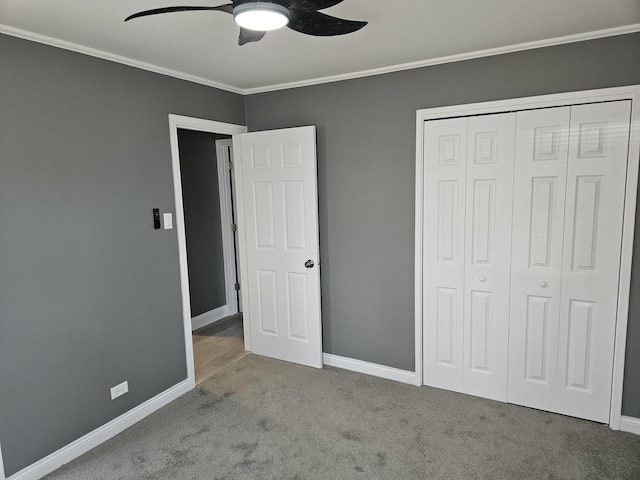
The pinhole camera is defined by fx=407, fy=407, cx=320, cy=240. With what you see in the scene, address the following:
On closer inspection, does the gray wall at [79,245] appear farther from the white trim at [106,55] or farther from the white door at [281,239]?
the white door at [281,239]

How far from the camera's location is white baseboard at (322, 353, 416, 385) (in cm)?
325

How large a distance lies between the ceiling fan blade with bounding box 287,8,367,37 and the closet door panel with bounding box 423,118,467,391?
→ 1441mm

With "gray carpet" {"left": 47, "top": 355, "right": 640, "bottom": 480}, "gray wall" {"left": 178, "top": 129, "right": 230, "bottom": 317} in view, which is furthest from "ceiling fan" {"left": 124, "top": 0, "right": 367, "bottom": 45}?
"gray wall" {"left": 178, "top": 129, "right": 230, "bottom": 317}

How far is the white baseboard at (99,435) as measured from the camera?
2.27 meters

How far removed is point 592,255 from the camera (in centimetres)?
253

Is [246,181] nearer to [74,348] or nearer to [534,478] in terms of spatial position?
[74,348]

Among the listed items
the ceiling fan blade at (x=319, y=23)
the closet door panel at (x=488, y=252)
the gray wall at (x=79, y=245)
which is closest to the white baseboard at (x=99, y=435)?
the gray wall at (x=79, y=245)

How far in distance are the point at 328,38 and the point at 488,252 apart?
5.74ft

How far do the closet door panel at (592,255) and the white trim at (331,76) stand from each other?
404 millimetres

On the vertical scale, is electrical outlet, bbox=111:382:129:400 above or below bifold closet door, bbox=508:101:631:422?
below

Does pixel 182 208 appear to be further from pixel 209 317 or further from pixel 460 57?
pixel 460 57

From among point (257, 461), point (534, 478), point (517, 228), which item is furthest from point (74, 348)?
point (517, 228)

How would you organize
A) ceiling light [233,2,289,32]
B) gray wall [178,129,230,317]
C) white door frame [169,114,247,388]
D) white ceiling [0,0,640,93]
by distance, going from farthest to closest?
1. gray wall [178,129,230,317]
2. white door frame [169,114,247,388]
3. white ceiling [0,0,640,93]
4. ceiling light [233,2,289,32]

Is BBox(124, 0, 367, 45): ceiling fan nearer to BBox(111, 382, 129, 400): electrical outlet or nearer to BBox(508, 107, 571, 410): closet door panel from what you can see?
BBox(508, 107, 571, 410): closet door panel
